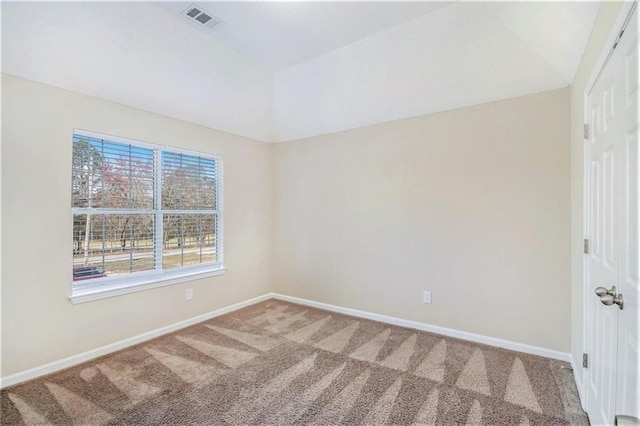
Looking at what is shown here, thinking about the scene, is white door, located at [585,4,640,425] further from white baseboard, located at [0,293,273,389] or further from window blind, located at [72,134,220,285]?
window blind, located at [72,134,220,285]

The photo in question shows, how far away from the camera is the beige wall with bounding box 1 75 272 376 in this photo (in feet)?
7.39

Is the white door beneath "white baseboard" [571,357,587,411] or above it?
above

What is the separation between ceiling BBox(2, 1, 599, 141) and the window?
54cm

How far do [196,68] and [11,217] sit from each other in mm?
1894

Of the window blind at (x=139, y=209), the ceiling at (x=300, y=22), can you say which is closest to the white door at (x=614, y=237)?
the ceiling at (x=300, y=22)

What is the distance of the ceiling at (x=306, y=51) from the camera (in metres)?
2.11

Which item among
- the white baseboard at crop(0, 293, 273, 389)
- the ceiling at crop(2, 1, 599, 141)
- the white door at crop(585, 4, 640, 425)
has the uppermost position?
the ceiling at crop(2, 1, 599, 141)

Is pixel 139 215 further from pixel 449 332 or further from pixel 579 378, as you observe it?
pixel 579 378

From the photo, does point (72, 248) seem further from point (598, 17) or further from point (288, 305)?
point (598, 17)

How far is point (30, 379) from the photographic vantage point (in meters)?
2.31

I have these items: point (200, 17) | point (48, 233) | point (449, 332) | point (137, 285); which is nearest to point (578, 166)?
point (449, 332)

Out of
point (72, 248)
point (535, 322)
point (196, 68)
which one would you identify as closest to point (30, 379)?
point (72, 248)

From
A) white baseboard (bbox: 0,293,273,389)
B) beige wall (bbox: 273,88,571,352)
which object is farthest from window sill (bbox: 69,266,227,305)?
beige wall (bbox: 273,88,571,352)

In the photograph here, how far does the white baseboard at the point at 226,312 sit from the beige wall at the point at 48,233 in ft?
0.17
